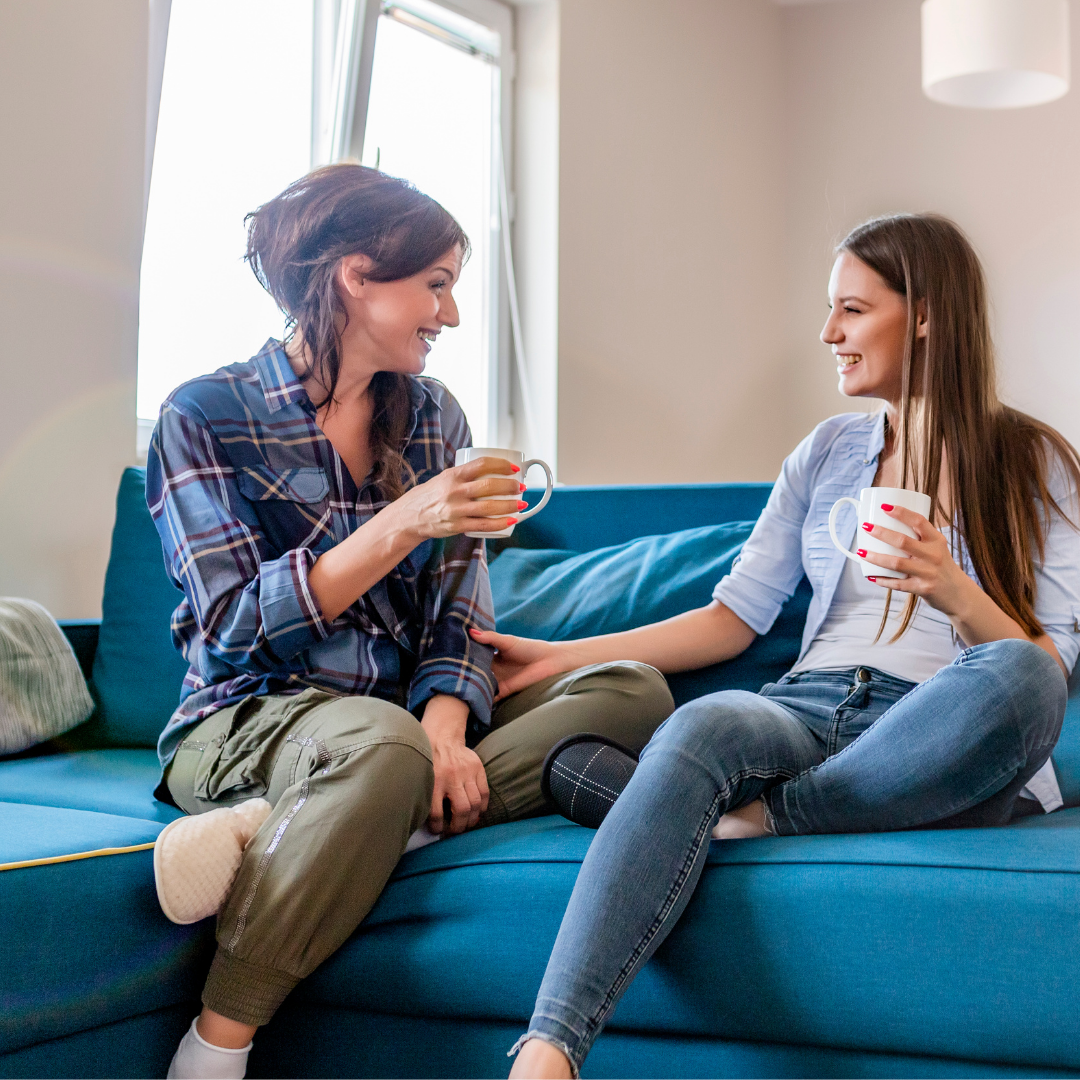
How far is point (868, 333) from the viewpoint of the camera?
1.51 metres

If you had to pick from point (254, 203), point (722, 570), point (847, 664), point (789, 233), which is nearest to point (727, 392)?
point (789, 233)

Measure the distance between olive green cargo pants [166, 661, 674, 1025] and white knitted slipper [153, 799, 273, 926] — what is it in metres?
0.01

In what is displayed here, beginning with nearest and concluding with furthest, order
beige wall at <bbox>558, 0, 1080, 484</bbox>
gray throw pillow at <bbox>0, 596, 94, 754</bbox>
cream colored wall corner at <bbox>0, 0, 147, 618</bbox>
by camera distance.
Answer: gray throw pillow at <bbox>0, 596, 94, 754</bbox>, cream colored wall corner at <bbox>0, 0, 147, 618</bbox>, beige wall at <bbox>558, 0, 1080, 484</bbox>

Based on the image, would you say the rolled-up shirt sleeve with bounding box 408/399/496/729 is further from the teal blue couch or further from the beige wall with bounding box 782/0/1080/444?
the beige wall with bounding box 782/0/1080/444

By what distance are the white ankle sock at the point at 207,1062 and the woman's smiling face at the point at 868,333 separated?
107cm

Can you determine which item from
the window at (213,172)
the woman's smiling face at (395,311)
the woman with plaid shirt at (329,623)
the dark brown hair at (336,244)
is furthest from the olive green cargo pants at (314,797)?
the window at (213,172)

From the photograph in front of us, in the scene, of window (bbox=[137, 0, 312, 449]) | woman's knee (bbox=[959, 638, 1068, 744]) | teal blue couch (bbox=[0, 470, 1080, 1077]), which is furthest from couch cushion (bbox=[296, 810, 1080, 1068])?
window (bbox=[137, 0, 312, 449])

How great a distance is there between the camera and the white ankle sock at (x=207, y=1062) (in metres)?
1.06

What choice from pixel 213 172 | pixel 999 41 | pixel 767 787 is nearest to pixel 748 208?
pixel 999 41

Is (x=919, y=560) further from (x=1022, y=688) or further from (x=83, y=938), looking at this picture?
(x=83, y=938)

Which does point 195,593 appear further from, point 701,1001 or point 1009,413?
point 1009,413

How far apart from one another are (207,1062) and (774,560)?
Answer: 92cm

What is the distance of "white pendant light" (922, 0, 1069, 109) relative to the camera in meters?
2.65

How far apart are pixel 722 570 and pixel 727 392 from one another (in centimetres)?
252
